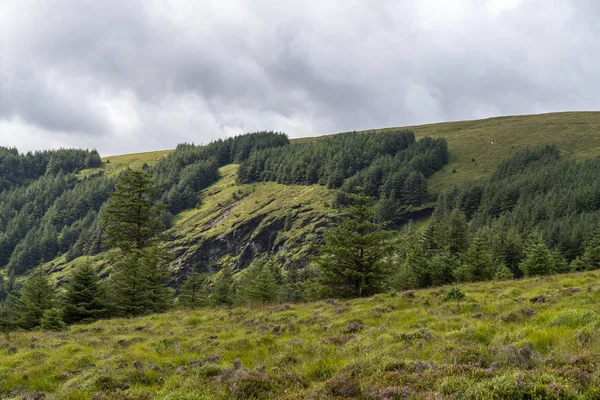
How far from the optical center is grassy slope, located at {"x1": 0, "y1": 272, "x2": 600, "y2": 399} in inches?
226

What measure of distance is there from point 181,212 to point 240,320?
172975 millimetres

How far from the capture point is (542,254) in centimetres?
3891

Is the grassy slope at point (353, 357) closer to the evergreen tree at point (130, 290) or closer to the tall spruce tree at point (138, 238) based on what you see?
the evergreen tree at point (130, 290)

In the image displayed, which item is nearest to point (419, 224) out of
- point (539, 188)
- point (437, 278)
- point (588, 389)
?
point (539, 188)

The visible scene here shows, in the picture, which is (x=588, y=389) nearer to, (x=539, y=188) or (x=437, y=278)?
(x=437, y=278)

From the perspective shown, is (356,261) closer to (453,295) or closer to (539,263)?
(453,295)

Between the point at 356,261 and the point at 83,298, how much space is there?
1898 centimetres

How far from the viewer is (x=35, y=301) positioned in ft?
84.8

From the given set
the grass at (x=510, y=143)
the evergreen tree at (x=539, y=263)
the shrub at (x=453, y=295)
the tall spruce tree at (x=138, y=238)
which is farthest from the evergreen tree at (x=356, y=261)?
the grass at (x=510, y=143)

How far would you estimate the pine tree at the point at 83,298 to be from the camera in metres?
22.7

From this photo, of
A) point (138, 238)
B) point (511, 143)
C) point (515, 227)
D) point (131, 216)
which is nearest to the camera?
point (131, 216)

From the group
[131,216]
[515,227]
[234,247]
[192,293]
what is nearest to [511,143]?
[515,227]

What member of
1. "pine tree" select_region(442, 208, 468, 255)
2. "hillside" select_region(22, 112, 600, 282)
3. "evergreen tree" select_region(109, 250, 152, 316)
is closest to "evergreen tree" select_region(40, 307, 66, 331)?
"evergreen tree" select_region(109, 250, 152, 316)

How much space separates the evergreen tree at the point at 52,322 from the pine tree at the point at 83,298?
2.73 metres
